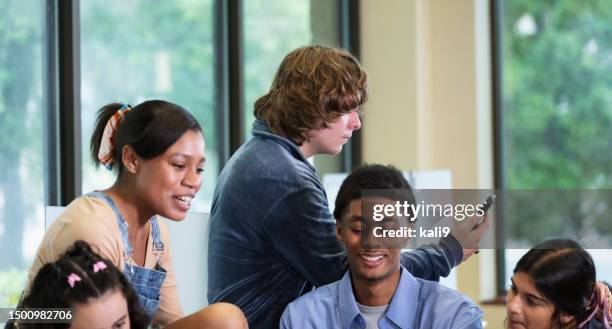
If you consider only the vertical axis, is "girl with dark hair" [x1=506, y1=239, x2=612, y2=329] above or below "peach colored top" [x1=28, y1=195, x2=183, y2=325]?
below

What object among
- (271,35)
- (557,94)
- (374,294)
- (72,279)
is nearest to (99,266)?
(72,279)

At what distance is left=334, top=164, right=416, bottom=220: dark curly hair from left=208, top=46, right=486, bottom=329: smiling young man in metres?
0.05

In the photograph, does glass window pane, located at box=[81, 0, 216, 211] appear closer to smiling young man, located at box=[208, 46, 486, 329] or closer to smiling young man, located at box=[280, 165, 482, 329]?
smiling young man, located at box=[208, 46, 486, 329]

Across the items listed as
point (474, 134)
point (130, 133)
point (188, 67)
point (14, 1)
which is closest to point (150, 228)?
point (130, 133)

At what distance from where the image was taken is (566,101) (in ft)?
15.0

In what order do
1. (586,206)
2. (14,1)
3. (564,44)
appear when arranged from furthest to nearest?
(564,44) < (14,1) < (586,206)

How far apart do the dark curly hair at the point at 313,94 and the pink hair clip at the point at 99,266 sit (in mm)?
611

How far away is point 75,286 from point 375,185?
0.70 m

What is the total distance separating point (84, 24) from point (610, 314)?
2033 millimetres

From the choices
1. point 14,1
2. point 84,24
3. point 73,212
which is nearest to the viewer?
point 73,212

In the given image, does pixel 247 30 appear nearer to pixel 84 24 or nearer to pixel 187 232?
pixel 84 24

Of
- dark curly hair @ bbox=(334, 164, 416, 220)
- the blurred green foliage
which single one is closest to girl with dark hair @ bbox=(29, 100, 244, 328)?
dark curly hair @ bbox=(334, 164, 416, 220)

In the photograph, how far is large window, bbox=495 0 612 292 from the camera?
4.50 metres

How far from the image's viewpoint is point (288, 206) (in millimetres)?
2145
